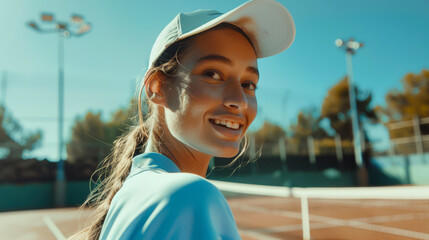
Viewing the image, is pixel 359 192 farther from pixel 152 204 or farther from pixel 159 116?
pixel 152 204

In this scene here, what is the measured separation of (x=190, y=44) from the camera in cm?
89

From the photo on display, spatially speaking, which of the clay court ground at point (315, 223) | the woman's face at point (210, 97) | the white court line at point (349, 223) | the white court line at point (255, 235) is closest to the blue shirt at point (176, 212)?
the woman's face at point (210, 97)

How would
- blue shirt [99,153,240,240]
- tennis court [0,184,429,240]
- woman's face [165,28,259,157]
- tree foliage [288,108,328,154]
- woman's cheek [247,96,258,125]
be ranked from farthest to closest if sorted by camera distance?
tree foliage [288,108,328,154], tennis court [0,184,429,240], woman's cheek [247,96,258,125], woman's face [165,28,259,157], blue shirt [99,153,240,240]

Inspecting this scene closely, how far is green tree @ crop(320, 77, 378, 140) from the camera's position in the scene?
119 ft

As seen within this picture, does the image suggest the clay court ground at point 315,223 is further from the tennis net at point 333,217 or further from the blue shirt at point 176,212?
the blue shirt at point 176,212

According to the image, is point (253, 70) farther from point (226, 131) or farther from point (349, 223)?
point (349, 223)

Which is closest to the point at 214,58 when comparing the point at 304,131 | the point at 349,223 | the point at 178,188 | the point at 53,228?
the point at 178,188

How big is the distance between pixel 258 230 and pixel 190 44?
723 cm

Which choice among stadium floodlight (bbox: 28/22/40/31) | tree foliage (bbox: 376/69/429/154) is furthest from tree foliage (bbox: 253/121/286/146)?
tree foliage (bbox: 376/69/429/154)

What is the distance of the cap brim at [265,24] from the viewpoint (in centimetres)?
94

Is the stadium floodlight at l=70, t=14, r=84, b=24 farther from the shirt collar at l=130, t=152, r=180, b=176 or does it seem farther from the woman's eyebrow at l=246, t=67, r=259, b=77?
the shirt collar at l=130, t=152, r=180, b=176

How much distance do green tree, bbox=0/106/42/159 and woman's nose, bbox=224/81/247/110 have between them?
15860 millimetres

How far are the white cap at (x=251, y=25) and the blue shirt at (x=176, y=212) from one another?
16.4 inches

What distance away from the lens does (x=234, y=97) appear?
862 millimetres
